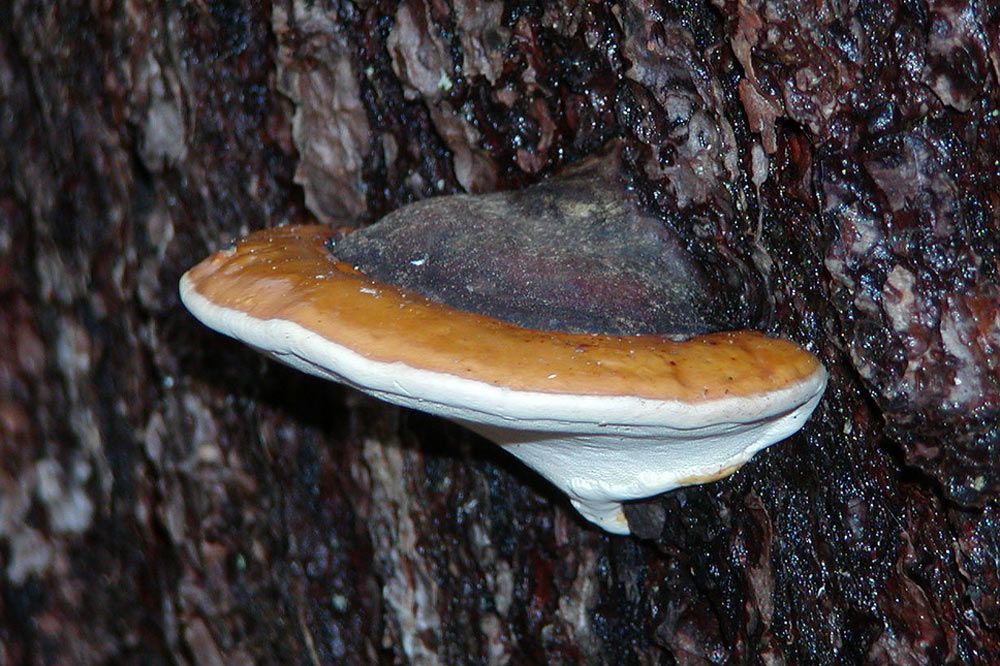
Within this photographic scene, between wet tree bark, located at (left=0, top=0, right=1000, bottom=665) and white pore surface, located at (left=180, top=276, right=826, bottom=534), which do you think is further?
wet tree bark, located at (left=0, top=0, right=1000, bottom=665)

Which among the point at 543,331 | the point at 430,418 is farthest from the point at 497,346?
the point at 430,418

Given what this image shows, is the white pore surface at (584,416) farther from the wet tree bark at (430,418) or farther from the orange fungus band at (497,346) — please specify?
the wet tree bark at (430,418)

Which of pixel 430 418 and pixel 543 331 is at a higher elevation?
pixel 543 331

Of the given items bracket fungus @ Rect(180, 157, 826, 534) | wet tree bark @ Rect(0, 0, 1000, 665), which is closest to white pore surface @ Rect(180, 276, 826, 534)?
bracket fungus @ Rect(180, 157, 826, 534)

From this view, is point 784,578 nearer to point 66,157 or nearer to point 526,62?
point 526,62

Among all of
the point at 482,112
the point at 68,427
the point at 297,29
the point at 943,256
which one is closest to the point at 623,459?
the point at 943,256

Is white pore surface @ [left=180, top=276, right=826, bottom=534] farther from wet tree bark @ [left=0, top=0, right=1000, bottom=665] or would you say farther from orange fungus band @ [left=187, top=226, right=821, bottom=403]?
wet tree bark @ [left=0, top=0, right=1000, bottom=665]

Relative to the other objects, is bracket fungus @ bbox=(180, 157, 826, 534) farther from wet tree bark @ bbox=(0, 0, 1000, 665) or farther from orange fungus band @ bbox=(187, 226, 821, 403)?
wet tree bark @ bbox=(0, 0, 1000, 665)

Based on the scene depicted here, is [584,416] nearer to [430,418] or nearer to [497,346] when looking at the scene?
[497,346]
